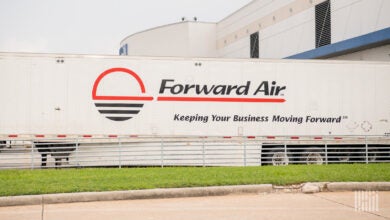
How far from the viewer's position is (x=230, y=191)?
11.2 meters

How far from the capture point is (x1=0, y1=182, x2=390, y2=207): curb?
10.0 meters

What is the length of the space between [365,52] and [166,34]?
91.9 feet

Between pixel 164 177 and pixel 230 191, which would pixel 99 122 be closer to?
pixel 164 177

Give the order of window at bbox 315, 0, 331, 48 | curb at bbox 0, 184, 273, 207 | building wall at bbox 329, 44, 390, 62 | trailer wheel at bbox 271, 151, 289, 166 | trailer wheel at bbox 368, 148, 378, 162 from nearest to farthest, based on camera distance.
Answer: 1. curb at bbox 0, 184, 273, 207
2. trailer wheel at bbox 271, 151, 289, 166
3. trailer wheel at bbox 368, 148, 378, 162
4. building wall at bbox 329, 44, 390, 62
5. window at bbox 315, 0, 331, 48

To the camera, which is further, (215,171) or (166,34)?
(166,34)

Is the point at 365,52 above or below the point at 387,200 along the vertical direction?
above

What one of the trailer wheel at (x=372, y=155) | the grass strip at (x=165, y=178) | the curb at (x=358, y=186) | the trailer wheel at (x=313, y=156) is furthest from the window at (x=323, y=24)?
the curb at (x=358, y=186)

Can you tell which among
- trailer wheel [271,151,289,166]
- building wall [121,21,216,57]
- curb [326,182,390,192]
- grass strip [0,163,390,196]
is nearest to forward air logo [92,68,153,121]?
grass strip [0,163,390,196]

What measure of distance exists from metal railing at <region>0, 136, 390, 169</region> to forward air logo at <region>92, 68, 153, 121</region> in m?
0.79

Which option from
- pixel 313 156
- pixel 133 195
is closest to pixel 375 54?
pixel 313 156

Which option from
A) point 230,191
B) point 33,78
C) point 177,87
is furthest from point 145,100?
point 230,191

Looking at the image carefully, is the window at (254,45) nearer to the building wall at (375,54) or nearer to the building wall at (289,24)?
the building wall at (289,24)

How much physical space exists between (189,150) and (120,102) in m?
2.67

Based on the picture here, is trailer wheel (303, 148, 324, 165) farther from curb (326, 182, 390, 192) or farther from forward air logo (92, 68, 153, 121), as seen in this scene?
curb (326, 182, 390, 192)
